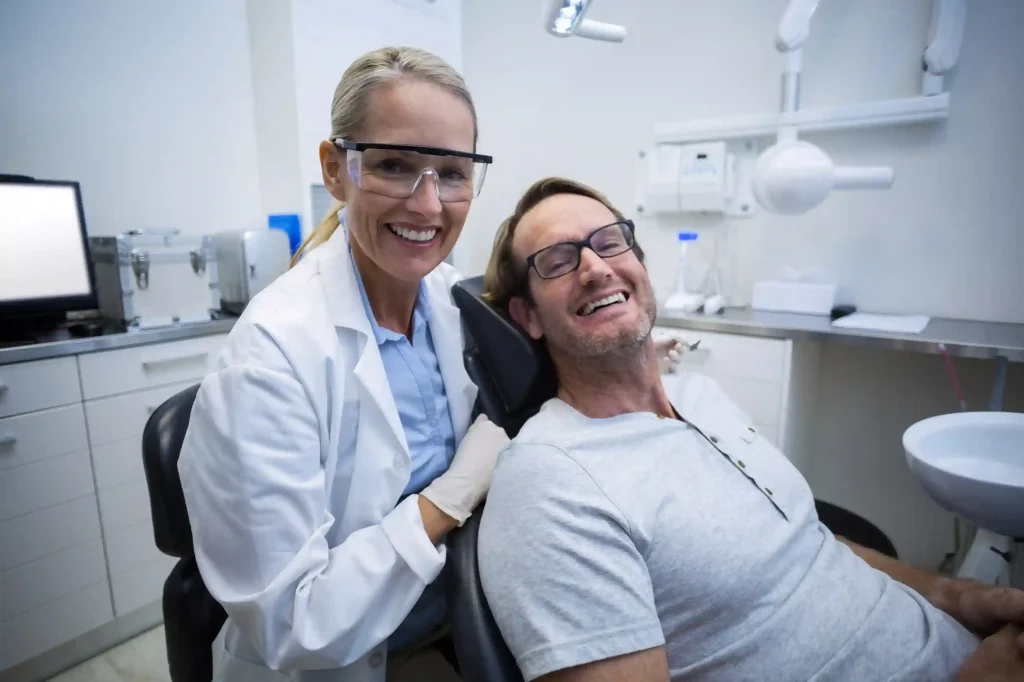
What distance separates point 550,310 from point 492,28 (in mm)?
2195

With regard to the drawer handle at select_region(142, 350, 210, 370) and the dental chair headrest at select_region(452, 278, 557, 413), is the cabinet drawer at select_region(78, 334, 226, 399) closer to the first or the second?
the drawer handle at select_region(142, 350, 210, 370)

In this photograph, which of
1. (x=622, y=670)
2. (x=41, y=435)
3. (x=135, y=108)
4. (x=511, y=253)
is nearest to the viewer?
(x=622, y=670)

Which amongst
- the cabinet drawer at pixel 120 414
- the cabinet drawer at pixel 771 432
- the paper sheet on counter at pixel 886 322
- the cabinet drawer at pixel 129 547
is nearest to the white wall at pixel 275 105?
the cabinet drawer at pixel 120 414

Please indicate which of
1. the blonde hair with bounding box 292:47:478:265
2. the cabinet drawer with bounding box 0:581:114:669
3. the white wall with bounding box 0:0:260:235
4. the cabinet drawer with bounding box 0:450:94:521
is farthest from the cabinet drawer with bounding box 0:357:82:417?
the blonde hair with bounding box 292:47:478:265

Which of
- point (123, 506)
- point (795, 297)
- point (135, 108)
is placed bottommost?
point (123, 506)

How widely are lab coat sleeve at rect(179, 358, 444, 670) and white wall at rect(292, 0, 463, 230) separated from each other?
72.6 inches

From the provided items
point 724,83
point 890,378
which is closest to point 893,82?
point 724,83

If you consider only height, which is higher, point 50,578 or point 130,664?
point 50,578

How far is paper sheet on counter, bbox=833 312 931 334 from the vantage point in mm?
1640

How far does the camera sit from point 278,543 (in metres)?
0.77

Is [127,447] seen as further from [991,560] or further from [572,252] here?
[991,560]

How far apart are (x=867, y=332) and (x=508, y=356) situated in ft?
3.80

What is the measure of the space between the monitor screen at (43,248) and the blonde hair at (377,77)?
1382mm

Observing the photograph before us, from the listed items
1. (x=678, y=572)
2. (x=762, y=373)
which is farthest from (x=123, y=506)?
(x=762, y=373)
